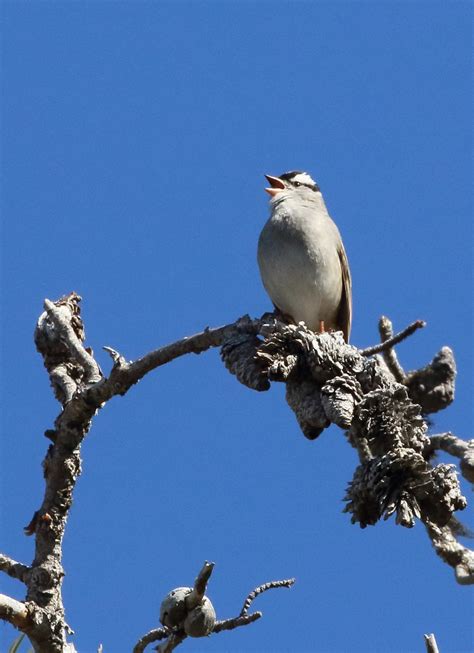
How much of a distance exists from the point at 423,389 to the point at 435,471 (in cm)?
209

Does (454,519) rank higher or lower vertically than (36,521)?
lower

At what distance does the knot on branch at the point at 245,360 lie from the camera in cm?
423

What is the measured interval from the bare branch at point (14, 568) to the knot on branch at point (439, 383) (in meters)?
2.30

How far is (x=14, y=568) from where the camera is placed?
4.62m

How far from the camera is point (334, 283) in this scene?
791 centimetres

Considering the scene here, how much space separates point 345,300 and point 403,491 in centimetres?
518

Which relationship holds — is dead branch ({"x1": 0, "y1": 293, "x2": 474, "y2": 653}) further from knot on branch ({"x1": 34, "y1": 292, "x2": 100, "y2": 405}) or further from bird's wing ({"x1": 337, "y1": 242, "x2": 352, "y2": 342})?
bird's wing ({"x1": 337, "y1": 242, "x2": 352, "y2": 342})

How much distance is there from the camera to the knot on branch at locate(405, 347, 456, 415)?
5082 mm

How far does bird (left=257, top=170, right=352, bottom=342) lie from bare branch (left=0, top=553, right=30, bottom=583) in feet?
11.4

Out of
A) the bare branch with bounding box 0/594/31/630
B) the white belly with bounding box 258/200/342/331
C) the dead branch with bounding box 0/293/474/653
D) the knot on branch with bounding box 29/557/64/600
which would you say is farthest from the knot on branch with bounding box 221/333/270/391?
the white belly with bounding box 258/200/342/331

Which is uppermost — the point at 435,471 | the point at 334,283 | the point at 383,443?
the point at 334,283

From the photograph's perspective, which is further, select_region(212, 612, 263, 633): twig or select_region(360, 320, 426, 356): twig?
select_region(360, 320, 426, 356): twig

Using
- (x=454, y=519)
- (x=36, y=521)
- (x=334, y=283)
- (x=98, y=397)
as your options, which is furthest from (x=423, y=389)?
(x=334, y=283)

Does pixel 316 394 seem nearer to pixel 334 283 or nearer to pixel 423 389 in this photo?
pixel 423 389
